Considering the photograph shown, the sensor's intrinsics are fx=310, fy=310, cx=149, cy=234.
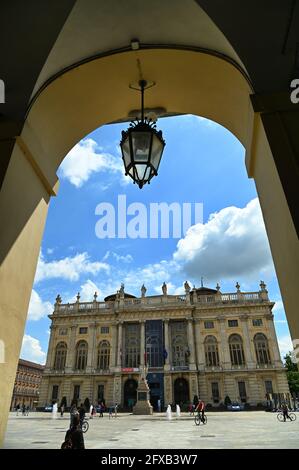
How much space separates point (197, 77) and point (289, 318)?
2786mm

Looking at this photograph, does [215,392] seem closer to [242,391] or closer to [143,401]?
[242,391]

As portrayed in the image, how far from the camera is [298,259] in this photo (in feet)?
7.36

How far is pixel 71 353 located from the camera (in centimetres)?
4422

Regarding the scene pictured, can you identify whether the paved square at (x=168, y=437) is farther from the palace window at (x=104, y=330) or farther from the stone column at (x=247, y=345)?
the palace window at (x=104, y=330)

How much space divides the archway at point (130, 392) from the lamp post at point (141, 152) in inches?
1681

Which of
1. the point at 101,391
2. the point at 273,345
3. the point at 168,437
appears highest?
the point at 273,345

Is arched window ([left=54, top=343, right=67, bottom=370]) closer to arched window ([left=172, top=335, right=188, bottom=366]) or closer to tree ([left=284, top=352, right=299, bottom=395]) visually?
arched window ([left=172, top=335, right=188, bottom=366])

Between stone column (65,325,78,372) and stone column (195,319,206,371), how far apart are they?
1749 cm

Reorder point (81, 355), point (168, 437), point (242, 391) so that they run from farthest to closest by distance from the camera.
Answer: point (81, 355), point (242, 391), point (168, 437)

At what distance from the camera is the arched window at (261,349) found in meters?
40.2

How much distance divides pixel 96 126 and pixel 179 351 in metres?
41.5

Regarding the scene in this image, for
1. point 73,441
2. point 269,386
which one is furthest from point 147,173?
point 269,386

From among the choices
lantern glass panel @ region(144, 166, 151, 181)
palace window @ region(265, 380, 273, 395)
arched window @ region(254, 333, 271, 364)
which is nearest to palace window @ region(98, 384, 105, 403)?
arched window @ region(254, 333, 271, 364)

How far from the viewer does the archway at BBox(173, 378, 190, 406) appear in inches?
1559
